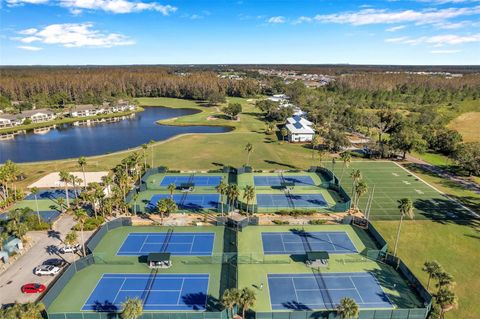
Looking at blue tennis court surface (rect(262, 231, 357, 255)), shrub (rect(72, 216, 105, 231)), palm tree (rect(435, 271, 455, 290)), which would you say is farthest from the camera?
shrub (rect(72, 216, 105, 231))

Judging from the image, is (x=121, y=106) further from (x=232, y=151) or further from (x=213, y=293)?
A: (x=213, y=293)

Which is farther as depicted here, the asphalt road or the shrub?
the shrub

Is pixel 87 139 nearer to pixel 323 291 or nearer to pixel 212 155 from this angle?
pixel 212 155

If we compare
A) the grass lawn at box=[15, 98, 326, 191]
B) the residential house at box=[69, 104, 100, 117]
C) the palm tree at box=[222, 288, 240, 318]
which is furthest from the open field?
the residential house at box=[69, 104, 100, 117]

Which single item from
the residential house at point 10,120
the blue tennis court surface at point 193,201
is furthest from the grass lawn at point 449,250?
the residential house at point 10,120

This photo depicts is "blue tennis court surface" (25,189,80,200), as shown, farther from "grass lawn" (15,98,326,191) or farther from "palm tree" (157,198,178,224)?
"palm tree" (157,198,178,224)
